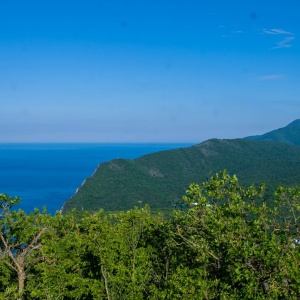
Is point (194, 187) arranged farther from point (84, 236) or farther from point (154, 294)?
point (84, 236)

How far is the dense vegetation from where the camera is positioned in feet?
39.7

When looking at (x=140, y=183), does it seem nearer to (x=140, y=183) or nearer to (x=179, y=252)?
(x=140, y=183)

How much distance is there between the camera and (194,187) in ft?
44.9

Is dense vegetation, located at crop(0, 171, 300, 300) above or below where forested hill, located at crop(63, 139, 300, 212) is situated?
above

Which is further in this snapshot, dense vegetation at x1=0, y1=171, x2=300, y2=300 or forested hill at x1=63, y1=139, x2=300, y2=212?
forested hill at x1=63, y1=139, x2=300, y2=212

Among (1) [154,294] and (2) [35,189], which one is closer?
(1) [154,294]

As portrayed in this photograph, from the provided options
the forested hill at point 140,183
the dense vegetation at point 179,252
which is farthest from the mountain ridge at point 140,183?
the dense vegetation at point 179,252

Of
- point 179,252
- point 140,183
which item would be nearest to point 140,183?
point 140,183

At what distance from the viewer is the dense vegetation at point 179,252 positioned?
12.1 m

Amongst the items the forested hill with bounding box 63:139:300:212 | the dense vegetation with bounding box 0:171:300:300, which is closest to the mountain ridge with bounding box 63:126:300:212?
the forested hill with bounding box 63:139:300:212

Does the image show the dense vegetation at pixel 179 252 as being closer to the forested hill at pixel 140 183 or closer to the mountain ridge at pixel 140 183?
the mountain ridge at pixel 140 183

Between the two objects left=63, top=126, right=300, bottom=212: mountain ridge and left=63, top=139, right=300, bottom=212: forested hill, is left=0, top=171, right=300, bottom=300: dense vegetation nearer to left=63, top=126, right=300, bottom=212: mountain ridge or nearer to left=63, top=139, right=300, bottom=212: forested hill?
left=63, top=126, right=300, bottom=212: mountain ridge

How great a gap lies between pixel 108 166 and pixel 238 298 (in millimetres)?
183349

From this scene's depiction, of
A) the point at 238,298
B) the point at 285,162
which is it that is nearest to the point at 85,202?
the point at 285,162
